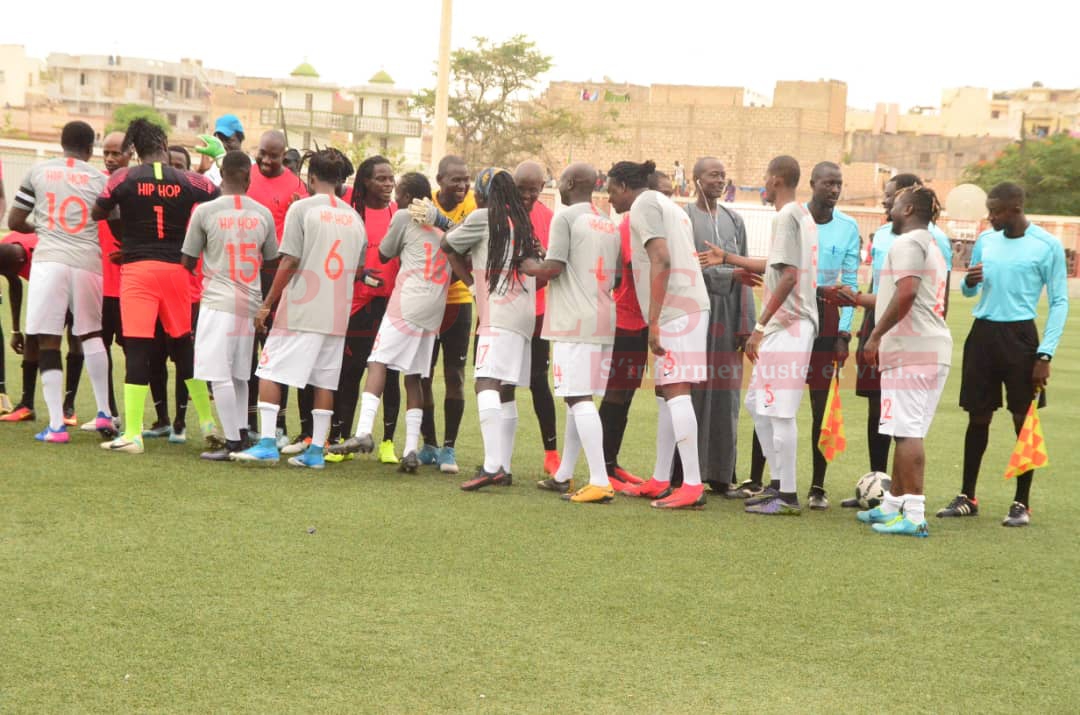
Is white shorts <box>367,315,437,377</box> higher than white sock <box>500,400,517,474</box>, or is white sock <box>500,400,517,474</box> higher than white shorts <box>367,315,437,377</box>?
white shorts <box>367,315,437,377</box>

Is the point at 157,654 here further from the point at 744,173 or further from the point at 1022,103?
the point at 1022,103

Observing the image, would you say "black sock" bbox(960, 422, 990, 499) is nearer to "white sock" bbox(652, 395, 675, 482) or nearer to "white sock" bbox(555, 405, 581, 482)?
"white sock" bbox(652, 395, 675, 482)

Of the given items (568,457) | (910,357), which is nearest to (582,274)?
(568,457)

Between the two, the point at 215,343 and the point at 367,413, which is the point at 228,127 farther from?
the point at 367,413

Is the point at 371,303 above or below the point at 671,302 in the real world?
below

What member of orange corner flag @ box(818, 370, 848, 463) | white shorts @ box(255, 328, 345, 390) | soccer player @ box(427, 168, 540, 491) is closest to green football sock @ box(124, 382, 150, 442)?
white shorts @ box(255, 328, 345, 390)

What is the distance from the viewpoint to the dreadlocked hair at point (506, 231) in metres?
7.39

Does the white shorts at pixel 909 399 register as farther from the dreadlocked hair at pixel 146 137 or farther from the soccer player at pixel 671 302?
the dreadlocked hair at pixel 146 137

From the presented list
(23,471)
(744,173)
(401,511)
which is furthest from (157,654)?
(744,173)

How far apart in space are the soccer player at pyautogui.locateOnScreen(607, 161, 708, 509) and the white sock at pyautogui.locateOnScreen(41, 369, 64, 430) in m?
3.94

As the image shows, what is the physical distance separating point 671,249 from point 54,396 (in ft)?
13.9

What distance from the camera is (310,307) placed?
25.9ft

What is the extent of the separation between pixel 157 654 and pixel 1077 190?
59576 mm

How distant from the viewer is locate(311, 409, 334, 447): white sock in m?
7.92
